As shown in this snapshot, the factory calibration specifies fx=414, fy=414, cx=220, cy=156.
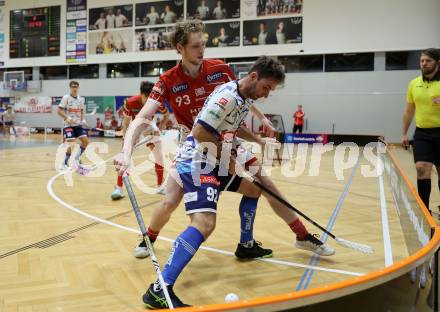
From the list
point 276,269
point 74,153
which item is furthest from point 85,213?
point 74,153

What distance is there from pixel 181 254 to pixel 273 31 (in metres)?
18.5

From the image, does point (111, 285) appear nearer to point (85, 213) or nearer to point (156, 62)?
point (85, 213)

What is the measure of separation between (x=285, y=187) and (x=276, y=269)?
411 cm

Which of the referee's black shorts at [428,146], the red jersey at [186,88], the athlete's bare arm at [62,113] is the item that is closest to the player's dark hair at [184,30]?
the red jersey at [186,88]

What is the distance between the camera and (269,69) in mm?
2547

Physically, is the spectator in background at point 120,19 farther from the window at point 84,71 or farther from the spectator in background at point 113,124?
the spectator in background at point 113,124

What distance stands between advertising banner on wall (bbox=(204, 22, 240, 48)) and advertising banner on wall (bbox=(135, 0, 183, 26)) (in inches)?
73.9

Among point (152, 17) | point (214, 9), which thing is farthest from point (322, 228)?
point (152, 17)

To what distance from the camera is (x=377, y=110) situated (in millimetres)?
18406

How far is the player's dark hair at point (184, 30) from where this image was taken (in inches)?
116

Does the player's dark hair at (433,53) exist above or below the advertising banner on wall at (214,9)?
below

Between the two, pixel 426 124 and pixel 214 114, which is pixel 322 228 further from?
pixel 426 124

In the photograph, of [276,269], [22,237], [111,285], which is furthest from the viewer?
[22,237]

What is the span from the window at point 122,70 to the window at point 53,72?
316cm
